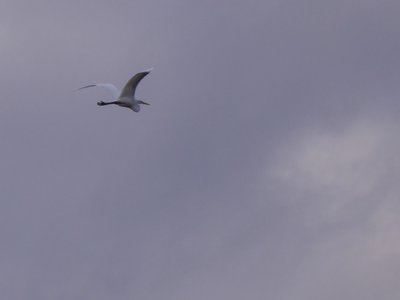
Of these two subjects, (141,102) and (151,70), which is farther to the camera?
(141,102)

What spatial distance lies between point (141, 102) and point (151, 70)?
29.3 feet

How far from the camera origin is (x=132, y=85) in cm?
11950

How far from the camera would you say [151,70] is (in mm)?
115125

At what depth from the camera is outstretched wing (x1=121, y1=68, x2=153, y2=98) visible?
385ft

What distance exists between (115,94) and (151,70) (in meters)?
7.00

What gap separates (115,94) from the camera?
121250 millimetres

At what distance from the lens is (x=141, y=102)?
123750mm

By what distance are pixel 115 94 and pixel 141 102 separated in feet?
10.5

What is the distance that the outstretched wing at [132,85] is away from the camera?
385 feet
